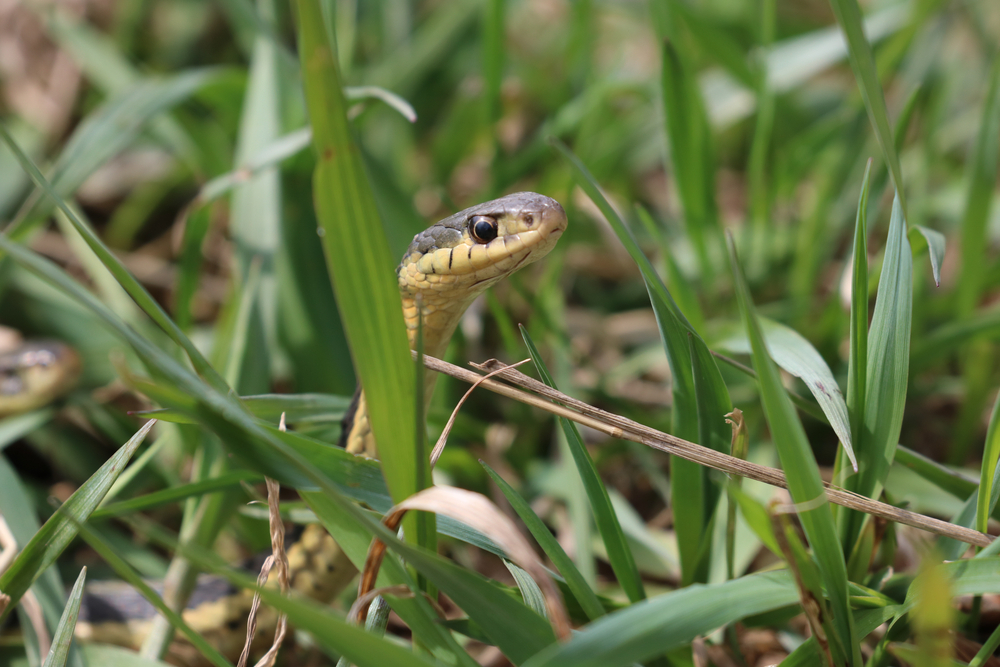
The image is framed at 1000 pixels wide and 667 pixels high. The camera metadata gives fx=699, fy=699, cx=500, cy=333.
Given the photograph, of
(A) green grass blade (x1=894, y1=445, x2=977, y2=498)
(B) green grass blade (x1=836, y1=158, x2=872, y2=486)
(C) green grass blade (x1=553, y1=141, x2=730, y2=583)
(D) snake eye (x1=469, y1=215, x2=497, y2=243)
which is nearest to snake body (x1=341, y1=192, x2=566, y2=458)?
(D) snake eye (x1=469, y1=215, x2=497, y2=243)

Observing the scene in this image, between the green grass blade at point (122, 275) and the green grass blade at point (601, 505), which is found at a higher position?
the green grass blade at point (122, 275)

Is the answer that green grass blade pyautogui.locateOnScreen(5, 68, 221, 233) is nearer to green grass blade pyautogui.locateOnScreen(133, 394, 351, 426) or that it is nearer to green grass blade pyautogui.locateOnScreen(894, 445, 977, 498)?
green grass blade pyautogui.locateOnScreen(133, 394, 351, 426)

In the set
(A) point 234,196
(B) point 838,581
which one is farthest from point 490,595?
(A) point 234,196

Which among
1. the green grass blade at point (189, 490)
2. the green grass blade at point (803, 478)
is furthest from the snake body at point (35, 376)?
the green grass blade at point (803, 478)

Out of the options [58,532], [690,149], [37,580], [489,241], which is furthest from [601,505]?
[690,149]

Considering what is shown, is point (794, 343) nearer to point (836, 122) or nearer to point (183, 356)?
point (836, 122)

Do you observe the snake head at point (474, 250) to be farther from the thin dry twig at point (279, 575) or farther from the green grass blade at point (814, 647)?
the green grass blade at point (814, 647)
